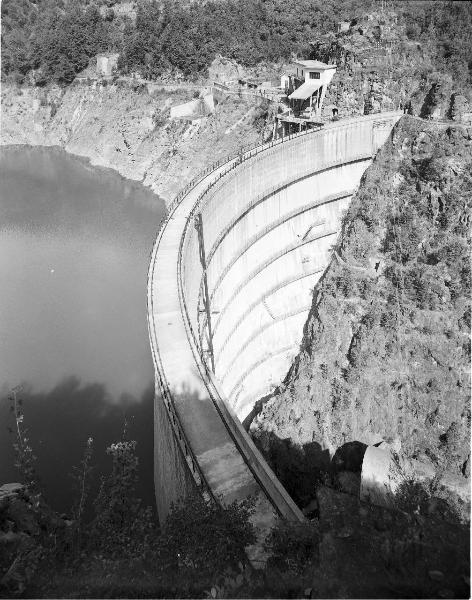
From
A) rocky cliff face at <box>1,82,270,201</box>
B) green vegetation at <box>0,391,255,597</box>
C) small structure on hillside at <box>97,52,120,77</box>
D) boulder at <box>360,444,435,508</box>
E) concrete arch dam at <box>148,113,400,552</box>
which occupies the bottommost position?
boulder at <box>360,444,435,508</box>

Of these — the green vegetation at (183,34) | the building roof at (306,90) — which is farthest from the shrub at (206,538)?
the green vegetation at (183,34)

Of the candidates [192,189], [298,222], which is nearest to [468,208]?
[298,222]

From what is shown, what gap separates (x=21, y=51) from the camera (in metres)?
56.2

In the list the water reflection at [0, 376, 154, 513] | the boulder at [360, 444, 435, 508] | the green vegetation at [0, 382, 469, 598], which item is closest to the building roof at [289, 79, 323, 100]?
the water reflection at [0, 376, 154, 513]

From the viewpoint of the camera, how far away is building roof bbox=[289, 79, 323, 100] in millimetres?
34875

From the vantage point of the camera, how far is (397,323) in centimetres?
2611

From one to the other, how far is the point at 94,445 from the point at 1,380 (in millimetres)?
5223

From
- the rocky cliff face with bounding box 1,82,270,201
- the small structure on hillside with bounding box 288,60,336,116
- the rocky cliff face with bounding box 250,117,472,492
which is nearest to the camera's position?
the rocky cliff face with bounding box 250,117,472,492

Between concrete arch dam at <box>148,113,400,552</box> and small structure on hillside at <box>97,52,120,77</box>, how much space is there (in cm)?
3182

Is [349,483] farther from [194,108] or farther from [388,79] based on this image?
[194,108]

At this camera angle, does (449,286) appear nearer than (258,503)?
No

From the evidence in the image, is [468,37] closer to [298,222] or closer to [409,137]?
[409,137]

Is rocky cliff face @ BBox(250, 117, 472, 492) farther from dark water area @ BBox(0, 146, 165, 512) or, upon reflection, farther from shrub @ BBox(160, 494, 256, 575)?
shrub @ BBox(160, 494, 256, 575)

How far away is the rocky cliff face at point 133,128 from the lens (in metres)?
38.4
